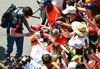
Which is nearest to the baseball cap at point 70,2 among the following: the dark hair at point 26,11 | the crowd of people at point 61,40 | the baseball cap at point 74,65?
the crowd of people at point 61,40

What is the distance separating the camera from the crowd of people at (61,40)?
3.83m

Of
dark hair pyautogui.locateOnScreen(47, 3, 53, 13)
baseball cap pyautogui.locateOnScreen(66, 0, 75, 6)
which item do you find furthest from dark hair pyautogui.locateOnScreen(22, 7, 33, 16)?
baseball cap pyautogui.locateOnScreen(66, 0, 75, 6)

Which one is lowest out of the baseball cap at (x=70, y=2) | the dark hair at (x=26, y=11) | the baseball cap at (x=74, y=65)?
the baseball cap at (x=74, y=65)

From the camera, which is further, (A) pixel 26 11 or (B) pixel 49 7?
(B) pixel 49 7

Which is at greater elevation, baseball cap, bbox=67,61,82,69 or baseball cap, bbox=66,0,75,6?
baseball cap, bbox=66,0,75,6

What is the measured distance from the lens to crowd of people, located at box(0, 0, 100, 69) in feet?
12.6

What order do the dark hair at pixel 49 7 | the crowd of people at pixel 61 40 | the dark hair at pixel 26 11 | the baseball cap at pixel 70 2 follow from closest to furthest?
1. the crowd of people at pixel 61 40
2. the dark hair at pixel 26 11
3. the dark hair at pixel 49 7
4. the baseball cap at pixel 70 2

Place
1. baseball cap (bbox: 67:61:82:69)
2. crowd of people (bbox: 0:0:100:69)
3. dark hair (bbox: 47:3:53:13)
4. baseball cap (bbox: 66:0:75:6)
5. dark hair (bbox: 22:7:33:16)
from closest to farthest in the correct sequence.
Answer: baseball cap (bbox: 67:61:82:69), crowd of people (bbox: 0:0:100:69), dark hair (bbox: 22:7:33:16), dark hair (bbox: 47:3:53:13), baseball cap (bbox: 66:0:75:6)

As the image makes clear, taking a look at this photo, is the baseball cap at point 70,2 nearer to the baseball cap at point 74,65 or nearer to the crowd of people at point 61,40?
the crowd of people at point 61,40

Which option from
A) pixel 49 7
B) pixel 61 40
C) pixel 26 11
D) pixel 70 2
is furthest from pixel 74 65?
pixel 70 2

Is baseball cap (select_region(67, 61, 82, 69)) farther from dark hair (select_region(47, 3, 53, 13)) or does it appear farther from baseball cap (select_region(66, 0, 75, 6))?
baseball cap (select_region(66, 0, 75, 6))

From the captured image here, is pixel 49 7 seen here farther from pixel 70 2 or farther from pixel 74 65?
pixel 74 65

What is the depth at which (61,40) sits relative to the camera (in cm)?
473

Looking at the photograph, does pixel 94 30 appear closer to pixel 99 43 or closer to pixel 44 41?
pixel 99 43
